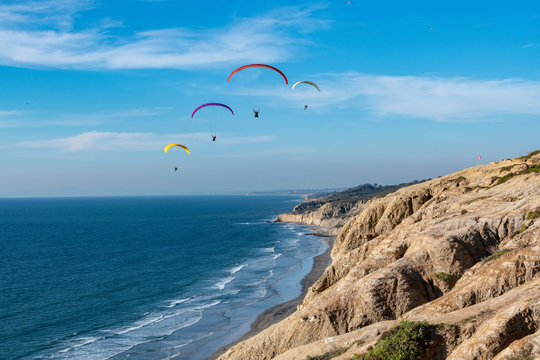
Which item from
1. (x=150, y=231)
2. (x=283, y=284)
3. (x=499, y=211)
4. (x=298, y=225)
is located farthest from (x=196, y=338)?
(x=298, y=225)

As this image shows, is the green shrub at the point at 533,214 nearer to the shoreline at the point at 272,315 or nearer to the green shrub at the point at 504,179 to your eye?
the green shrub at the point at 504,179

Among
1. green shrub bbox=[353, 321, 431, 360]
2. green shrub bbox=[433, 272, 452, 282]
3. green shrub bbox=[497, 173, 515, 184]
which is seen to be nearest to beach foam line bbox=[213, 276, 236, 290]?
green shrub bbox=[497, 173, 515, 184]

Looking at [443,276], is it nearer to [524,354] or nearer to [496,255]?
[496,255]

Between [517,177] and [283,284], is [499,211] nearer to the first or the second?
[517,177]

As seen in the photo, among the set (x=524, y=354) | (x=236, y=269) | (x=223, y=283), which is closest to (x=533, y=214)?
(x=524, y=354)

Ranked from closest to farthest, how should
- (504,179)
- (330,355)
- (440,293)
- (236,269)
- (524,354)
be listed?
(524,354)
(330,355)
(440,293)
(504,179)
(236,269)
